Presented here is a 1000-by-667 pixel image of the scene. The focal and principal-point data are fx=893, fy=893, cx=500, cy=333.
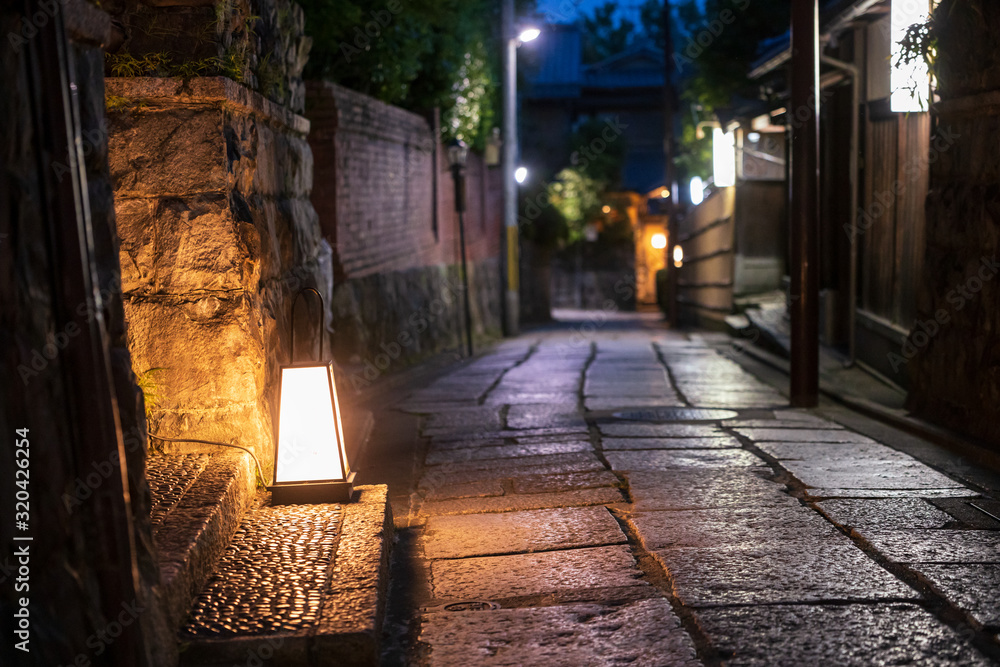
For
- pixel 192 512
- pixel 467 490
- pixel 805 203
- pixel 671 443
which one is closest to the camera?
pixel 192 512

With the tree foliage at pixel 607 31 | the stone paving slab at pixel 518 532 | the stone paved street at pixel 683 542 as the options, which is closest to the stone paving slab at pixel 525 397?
the stone paved street at pixel 683 542

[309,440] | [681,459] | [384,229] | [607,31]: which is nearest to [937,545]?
[681,459]

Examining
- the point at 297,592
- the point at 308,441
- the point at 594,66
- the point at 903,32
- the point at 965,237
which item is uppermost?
the point at 594,66

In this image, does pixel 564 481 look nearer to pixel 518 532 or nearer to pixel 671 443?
pixel 518 532

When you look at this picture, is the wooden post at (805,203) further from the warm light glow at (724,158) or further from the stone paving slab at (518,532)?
the warm light glow at (724,158)

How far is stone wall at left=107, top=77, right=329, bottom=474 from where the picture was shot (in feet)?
14.0

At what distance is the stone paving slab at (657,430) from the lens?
262 inches

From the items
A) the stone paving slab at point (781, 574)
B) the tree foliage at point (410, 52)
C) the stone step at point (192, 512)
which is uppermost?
the tree foliage at point (410, 52)

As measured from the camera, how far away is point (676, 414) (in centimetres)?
757

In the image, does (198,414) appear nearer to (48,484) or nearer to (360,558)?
(360,558)

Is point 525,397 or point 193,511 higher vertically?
point 193,511

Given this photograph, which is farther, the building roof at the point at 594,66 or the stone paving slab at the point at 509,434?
the building roof at the point at 594,66

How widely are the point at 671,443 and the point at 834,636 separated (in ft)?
10.8

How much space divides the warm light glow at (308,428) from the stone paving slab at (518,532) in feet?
1.98
